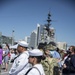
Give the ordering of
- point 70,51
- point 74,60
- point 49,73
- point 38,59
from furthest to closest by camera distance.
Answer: point 70,51
point 74,60
point 49,73
point 38,59

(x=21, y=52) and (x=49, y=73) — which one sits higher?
(x=21, y=52)

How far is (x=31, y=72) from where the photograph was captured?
15.9 ft

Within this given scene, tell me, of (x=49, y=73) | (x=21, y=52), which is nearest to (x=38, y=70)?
(x=21, y=52)

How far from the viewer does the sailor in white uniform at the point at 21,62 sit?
612 cm

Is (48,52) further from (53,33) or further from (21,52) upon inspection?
(53,33)

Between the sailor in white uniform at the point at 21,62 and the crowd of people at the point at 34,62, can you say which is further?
the sailor in white uniform at the point at 21,62

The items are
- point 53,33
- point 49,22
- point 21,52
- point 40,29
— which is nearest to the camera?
point 21,52

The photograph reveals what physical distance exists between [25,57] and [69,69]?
2.44 metres

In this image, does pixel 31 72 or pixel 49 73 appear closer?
pixel 31 72

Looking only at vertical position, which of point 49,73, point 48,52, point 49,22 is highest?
point 49,22

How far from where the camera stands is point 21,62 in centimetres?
621

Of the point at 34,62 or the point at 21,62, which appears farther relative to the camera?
the point at 21,62

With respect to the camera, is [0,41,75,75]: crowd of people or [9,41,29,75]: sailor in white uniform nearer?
[0,41,75,75]: crowd of people

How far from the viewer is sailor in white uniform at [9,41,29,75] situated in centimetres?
612
